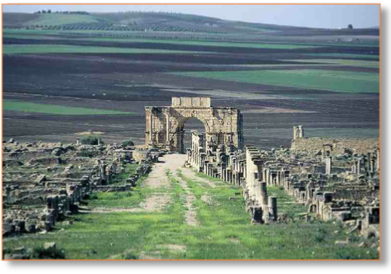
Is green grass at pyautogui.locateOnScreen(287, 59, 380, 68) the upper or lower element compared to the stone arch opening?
upper

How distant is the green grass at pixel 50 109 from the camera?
104125mm

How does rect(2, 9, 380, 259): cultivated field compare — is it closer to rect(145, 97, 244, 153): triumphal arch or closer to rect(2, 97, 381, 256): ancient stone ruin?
rect(2, 97, 381, 256): ancient stone ruin

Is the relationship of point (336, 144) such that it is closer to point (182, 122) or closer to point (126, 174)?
point (182, 122)

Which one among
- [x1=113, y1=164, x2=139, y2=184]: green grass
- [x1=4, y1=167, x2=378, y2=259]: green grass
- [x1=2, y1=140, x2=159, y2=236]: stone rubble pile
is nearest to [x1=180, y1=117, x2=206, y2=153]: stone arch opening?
[x1=2, y1=140, x2=159, y2=236]: stone rubble pile

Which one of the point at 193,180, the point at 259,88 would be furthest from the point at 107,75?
the point at 193,180

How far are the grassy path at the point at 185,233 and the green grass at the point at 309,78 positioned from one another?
5463 centimetres

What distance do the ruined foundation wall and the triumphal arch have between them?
317 cm

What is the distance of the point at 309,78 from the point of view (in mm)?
130000

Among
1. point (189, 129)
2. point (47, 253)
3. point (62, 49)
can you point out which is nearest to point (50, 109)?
point (189, 129)

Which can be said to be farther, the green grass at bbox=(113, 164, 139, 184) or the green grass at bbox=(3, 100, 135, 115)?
the green grass at bbox=(3, 100, 135, 115)

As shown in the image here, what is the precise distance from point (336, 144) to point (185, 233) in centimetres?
3710

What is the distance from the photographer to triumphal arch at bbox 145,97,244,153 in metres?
81.6

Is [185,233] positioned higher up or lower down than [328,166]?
lower down

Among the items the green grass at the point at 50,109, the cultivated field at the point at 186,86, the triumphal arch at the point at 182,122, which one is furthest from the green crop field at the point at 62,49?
the triumphal arch at the point at 182,122
